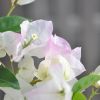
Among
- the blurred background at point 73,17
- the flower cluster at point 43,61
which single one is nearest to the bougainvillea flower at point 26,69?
the flower cluster at point 43,61

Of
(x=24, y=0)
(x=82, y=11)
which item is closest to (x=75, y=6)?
(x=82, y=11)

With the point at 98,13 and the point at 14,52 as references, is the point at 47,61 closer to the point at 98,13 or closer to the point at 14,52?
the point at 14,52

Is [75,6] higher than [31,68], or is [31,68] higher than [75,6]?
[31,68]

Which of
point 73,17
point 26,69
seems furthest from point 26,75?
point 73,17

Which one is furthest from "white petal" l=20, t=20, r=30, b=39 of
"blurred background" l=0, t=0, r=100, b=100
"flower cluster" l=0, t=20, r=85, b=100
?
"blurred background" l=0, t=0, r=100, b=100

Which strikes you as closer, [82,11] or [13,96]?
[13,96]
